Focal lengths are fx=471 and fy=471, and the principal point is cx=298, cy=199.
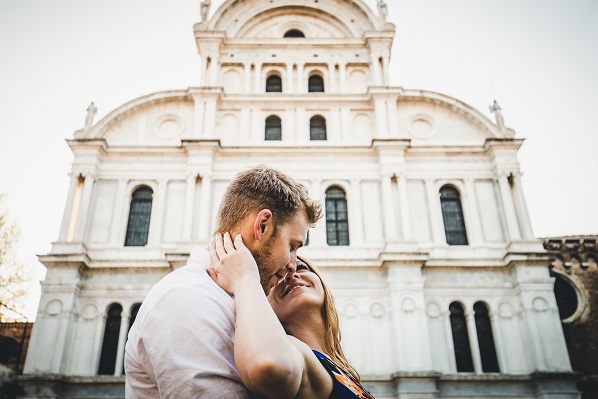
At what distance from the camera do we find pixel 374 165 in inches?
707

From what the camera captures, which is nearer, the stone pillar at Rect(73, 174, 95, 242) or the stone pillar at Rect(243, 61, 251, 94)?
the stone pillar at Rect(73, 174, 95, 242)

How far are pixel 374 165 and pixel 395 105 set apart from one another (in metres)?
2.92

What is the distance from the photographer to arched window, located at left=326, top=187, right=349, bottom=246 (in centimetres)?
1684

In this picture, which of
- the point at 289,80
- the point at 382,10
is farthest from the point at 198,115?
the point at 382,10

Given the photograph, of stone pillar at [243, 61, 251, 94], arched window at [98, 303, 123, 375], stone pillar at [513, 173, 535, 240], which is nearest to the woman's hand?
A: arched window at [98, 303, 123, 375]

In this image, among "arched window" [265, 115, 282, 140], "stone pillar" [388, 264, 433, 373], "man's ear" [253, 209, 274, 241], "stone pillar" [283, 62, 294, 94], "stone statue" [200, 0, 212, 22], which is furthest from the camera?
"stone statue" [200, 0, 212, 22]

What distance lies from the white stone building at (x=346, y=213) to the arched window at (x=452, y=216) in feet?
0.19

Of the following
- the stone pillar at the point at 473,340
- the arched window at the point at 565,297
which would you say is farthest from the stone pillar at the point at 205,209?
the arched window at the point at 565,297

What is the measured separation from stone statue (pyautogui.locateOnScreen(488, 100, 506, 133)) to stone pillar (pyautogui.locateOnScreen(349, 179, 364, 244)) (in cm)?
632

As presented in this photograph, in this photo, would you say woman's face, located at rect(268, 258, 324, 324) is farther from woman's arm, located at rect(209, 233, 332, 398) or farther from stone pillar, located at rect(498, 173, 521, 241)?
stone pillar, located at rect(498, 173, 521, 241)

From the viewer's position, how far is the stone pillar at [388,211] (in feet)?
53.3

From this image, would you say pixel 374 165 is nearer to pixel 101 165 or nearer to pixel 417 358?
pixel 417 358

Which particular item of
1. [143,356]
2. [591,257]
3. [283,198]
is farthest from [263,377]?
[591,257]

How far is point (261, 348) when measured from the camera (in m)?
1.44
